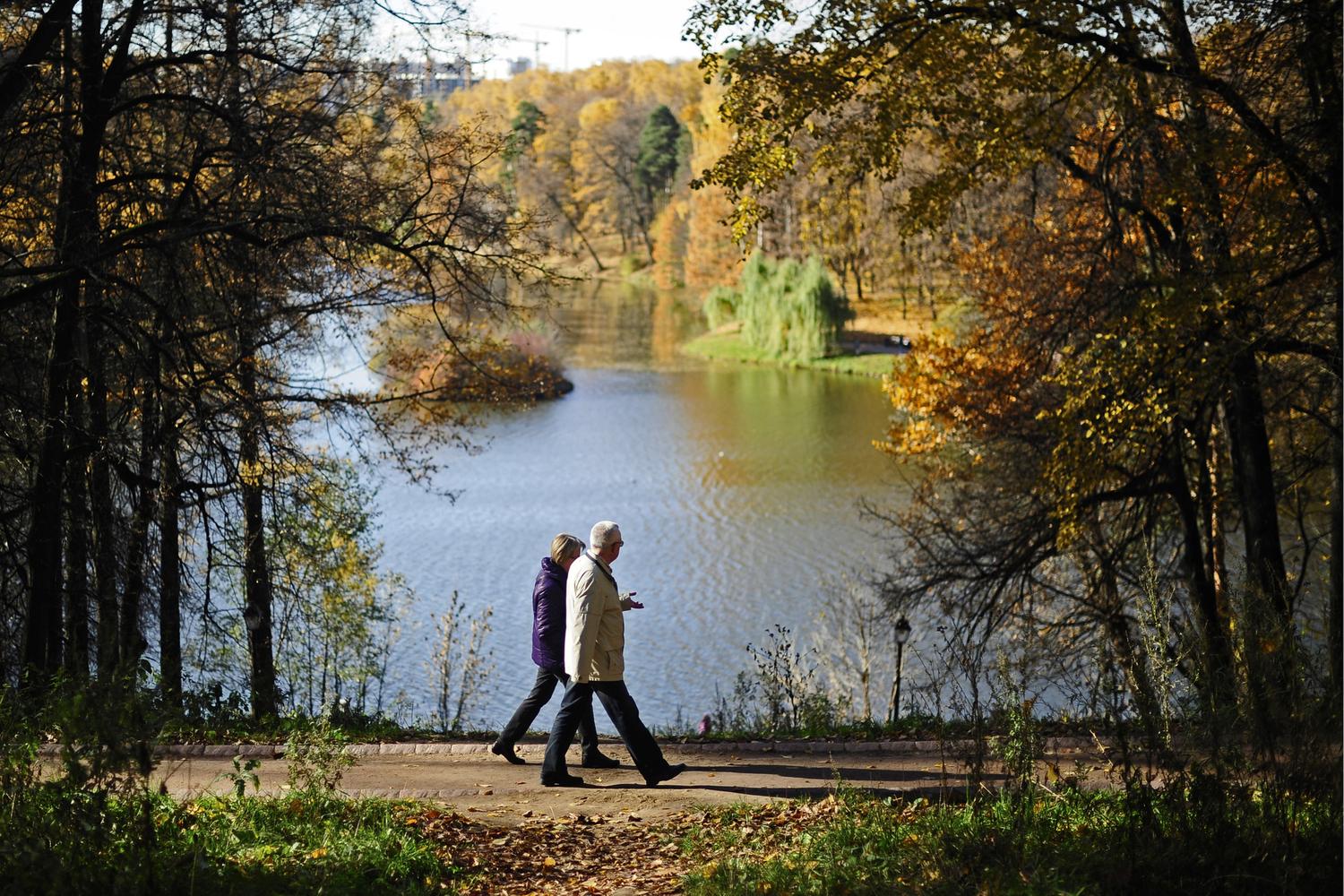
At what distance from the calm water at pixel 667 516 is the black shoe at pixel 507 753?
789 centimetres

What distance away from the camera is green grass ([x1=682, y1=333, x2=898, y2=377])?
4722 centimetres

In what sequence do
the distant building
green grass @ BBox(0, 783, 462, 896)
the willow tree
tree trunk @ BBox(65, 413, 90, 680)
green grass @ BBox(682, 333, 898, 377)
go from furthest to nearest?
1. green grass @ BBox(682, 333, 898, 377)
2. the distant building
3. the willow tree
4. tree trunk @ BBox(65, 413, 90, 680)
5. green grass @ BBox(0, 783, 462, 896)

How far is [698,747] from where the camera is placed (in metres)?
8.41

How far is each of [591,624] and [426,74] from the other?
6.96 meters

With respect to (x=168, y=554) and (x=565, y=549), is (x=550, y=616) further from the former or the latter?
(x=168, y=554)

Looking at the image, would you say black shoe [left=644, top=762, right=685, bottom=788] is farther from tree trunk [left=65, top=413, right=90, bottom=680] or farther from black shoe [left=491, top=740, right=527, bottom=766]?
tree trunk [left=65, top=413, right=90, bottom=680]

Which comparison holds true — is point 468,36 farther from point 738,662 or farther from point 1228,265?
point 738,662

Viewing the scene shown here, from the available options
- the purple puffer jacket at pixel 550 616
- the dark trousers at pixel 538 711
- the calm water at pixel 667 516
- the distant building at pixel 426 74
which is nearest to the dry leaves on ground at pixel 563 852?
the dark trousers at pixel 538 711

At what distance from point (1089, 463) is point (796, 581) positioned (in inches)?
483

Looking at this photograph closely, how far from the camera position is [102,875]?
4621mm

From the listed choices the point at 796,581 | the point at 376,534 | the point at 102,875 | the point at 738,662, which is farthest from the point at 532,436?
the point at 102,875

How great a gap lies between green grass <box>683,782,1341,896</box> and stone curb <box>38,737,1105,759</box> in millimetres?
2229

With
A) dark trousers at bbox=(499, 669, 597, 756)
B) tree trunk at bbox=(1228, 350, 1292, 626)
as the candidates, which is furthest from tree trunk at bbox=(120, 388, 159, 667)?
tree trunk at bbox=(1228, 350, 1292, 626)

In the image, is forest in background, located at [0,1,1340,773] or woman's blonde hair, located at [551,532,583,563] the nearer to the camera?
woman's blonde hair, located at [551,532,583,563]
